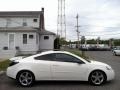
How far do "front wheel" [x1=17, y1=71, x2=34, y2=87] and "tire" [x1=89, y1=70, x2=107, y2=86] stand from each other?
8.01ft

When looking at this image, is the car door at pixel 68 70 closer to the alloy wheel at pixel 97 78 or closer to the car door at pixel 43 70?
the car door at pixel 43 70

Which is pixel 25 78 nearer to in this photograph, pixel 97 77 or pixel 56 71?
pixel 56 71

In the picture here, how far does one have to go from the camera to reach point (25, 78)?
943 cm

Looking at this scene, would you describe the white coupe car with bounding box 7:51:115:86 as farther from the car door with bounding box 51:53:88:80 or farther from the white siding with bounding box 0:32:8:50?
the white siding with bounding box 0:32:8:50

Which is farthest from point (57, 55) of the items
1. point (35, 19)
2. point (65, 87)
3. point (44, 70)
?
point (35, 19)

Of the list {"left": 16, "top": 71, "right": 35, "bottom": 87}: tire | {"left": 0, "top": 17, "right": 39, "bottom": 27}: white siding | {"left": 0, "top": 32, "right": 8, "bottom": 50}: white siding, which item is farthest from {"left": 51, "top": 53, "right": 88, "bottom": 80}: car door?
{"left": 0, "top": 17, "right": 39, "bottom": 27}: white siding

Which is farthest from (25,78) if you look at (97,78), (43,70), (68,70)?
(97,78)

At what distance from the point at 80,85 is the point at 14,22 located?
3091cm

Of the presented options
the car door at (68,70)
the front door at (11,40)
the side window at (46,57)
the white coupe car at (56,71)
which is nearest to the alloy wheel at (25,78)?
the white coupe car at (56,71)

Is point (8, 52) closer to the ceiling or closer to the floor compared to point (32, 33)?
closer to the floor

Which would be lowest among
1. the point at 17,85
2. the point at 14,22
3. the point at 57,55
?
the point at 17,85

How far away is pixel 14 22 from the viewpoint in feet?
127

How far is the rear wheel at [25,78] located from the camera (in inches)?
371

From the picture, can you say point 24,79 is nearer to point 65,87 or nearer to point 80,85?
point 65,87
